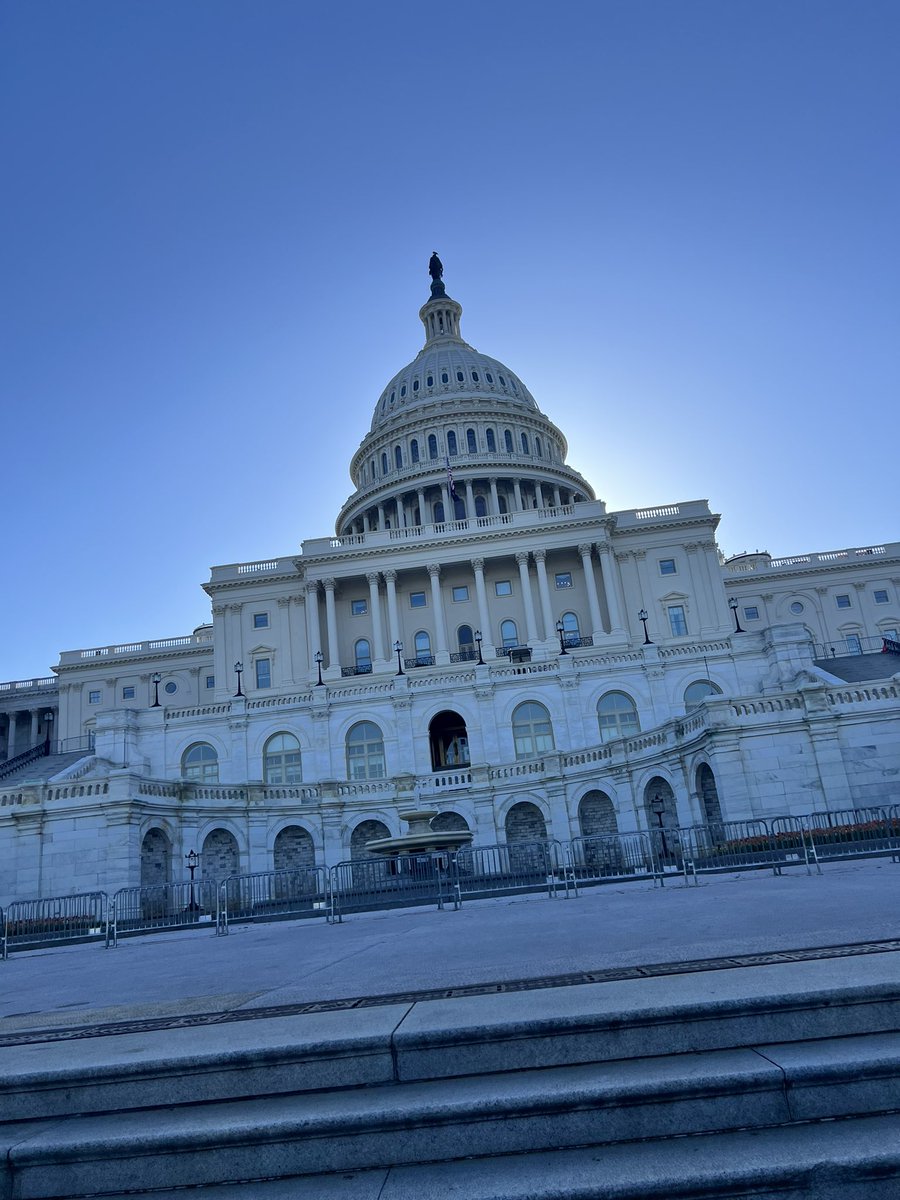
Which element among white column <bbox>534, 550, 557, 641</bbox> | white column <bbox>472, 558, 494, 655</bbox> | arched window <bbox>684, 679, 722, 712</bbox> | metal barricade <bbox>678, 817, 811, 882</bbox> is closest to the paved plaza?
metal barricade <bbox>678, 817, 811, 882</bbox>

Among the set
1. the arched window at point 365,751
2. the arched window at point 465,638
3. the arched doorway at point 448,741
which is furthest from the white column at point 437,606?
the arched window at point 365,751

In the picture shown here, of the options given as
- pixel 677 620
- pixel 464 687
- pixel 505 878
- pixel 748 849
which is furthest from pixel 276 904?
pixel 677 620

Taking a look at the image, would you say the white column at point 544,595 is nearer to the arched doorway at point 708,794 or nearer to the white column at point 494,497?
the white column at point 494,497

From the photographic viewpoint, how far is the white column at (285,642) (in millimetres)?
76875

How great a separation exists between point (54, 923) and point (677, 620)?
58.4m

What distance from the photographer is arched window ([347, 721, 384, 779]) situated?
177 feet

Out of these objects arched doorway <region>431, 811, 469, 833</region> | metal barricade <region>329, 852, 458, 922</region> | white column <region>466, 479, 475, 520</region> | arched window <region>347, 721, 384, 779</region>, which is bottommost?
metal barricade <region>329, 852, 458, 922</region>

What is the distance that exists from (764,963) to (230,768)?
49.8 m

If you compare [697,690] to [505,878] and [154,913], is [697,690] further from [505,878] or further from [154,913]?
[154,913]

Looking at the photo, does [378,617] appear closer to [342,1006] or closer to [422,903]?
[422,903]

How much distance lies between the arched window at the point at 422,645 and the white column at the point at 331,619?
664 cm

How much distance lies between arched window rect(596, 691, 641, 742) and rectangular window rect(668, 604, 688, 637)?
2429 cm

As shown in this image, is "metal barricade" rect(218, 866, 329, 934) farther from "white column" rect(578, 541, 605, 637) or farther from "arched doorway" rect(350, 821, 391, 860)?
"white column" rect(578, 541, 605, 637)

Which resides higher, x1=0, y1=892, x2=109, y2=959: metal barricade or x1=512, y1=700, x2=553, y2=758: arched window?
x1=512, y1=700, x2=553, y2=758: arched window
